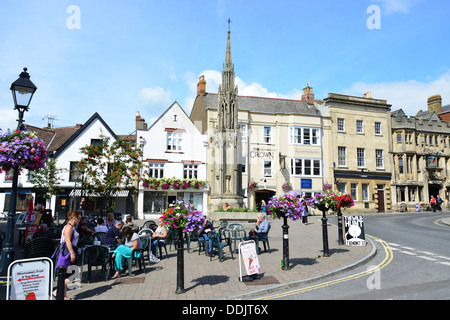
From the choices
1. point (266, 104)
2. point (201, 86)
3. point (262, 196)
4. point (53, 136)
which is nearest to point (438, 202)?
point (262, 196)

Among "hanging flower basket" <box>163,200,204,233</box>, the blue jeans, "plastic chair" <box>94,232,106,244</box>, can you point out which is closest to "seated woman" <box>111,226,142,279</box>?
the blue jeans

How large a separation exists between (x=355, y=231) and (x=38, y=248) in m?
11.7

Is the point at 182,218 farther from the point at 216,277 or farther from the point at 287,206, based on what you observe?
the point at 287,206

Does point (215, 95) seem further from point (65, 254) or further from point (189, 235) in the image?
point (65, 254)

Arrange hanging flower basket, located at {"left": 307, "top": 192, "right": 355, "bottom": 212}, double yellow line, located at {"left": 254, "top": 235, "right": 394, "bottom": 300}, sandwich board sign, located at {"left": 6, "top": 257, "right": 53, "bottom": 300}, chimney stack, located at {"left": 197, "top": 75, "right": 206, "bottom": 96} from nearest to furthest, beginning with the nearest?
1. sandwich board sign, located at {"left": 6, "top": 257, "right": 53, "bottom": 300}
2. double yellow line, located at {"left": 254, "top": 235, "right": 394, "bottom": 300}
3. hanging flower basket, located at {"left": 307, "top": 192, "right": 355, "bottom": 212}
4. chimney stack, located at {"left": 197, "top": 75, "right": 206, "bottom": 96}

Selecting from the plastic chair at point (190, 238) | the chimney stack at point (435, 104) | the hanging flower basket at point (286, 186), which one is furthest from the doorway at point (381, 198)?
the plastic chair at point (190, 238)

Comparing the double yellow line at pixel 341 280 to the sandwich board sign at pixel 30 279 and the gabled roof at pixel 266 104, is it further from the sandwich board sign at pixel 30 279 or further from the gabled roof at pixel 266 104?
the gabled roof at pixel 266 104

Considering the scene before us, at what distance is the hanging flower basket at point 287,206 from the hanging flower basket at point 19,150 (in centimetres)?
681

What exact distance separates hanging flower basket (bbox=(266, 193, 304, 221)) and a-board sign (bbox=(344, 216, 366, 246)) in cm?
524

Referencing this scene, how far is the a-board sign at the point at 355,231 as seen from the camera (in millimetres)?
12625

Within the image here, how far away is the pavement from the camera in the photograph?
22.3 ft

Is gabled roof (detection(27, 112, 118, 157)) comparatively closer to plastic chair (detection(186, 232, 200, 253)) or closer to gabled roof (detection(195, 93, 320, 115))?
gabled roof (detection(195, 93, 320, 115))
